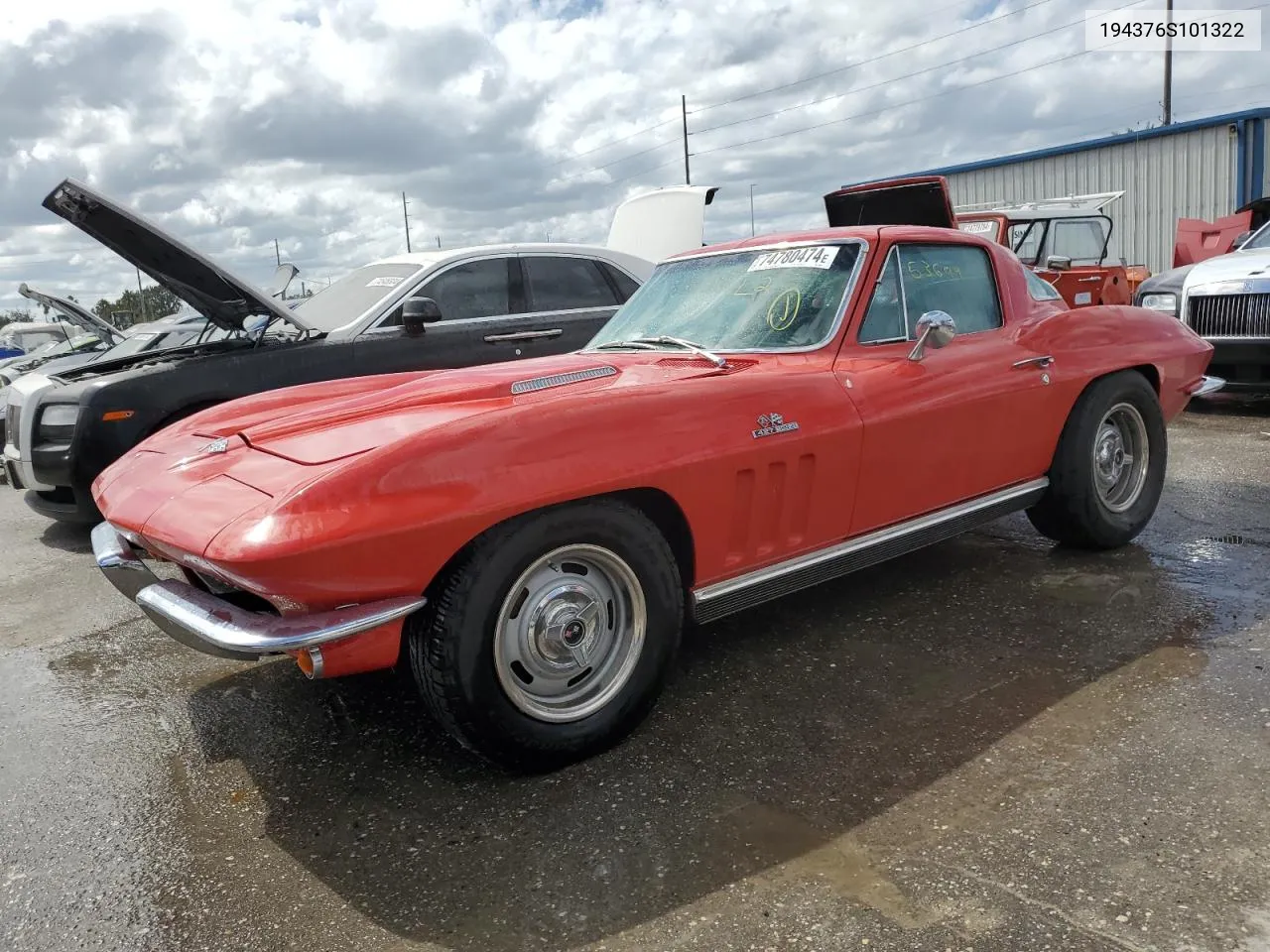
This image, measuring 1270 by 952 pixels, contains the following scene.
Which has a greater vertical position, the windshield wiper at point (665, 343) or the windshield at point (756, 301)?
the windshield at point (756, 301)

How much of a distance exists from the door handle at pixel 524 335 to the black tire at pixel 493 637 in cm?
376

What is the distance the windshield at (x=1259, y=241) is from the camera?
8.44 metres

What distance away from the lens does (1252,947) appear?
183 centimetres

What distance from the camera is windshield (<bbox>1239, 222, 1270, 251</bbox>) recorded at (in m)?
8.44

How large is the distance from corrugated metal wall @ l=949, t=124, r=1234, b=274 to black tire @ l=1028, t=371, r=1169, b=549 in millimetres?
13520

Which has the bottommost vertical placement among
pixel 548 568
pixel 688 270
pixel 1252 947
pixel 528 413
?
pixel 1252 947

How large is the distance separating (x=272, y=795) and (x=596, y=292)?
474cm

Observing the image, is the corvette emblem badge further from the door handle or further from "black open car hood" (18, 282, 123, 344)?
"black open car hood" (18, 282, 123, 344)

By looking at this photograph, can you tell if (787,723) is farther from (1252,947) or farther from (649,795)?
(1252,947)

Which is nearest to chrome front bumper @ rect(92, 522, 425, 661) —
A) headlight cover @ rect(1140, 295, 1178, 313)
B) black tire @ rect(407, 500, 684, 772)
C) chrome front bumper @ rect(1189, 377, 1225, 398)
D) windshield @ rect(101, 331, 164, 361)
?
black tire @ rect(407, 500, 684, 772)

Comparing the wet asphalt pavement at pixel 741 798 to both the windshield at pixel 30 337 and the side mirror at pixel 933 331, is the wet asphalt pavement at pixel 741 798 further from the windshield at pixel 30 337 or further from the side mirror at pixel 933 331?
the windshield at pixel 30 337

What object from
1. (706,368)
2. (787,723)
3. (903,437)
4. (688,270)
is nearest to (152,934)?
(787,723)

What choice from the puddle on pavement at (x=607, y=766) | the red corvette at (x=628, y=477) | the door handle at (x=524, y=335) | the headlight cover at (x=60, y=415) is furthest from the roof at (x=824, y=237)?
the headlight cover at (x=60, y=415)

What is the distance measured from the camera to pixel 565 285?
21.8 ft
